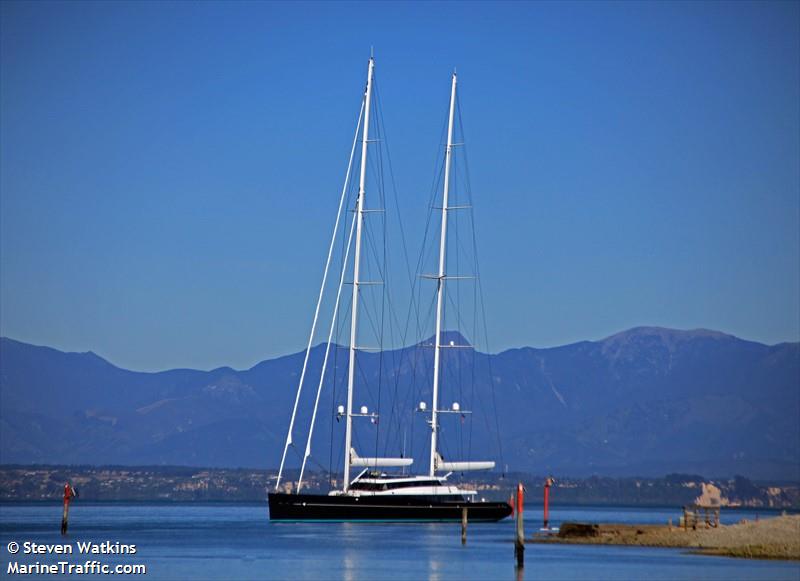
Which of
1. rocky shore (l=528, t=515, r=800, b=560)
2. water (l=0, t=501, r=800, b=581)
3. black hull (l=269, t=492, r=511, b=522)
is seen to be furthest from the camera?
black hull (l=269, t=492, r=511, b=522)

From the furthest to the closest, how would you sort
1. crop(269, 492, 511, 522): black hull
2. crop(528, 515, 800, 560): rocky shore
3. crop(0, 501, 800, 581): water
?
crop(269, 492, 511, 522): black hull → crop(528, 515, 800, 560): rocky shore → crop(0, 501, 800, 581): water

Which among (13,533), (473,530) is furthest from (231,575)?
(473,530)

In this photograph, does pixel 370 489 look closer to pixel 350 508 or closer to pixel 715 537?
pixel 350 508

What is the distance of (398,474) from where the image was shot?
97.5 m

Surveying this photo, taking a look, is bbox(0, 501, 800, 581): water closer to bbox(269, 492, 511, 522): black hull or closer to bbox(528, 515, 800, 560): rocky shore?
bbox(269, 492, 511, 522): black hull

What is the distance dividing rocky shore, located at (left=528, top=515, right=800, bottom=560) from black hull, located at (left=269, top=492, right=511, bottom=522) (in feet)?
26.6

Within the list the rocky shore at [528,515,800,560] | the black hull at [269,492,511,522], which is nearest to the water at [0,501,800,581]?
the black hull at [269,492,511,522]

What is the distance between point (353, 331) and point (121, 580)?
3440 centimetres

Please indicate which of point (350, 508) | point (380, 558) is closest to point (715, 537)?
point (380, 558)

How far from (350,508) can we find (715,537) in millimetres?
24077

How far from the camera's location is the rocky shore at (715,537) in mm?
73750

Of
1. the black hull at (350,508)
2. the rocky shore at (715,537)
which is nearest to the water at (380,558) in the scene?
the black hull at (350,508)

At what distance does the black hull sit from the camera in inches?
3619

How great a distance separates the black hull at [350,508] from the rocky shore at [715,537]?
26.6ft
